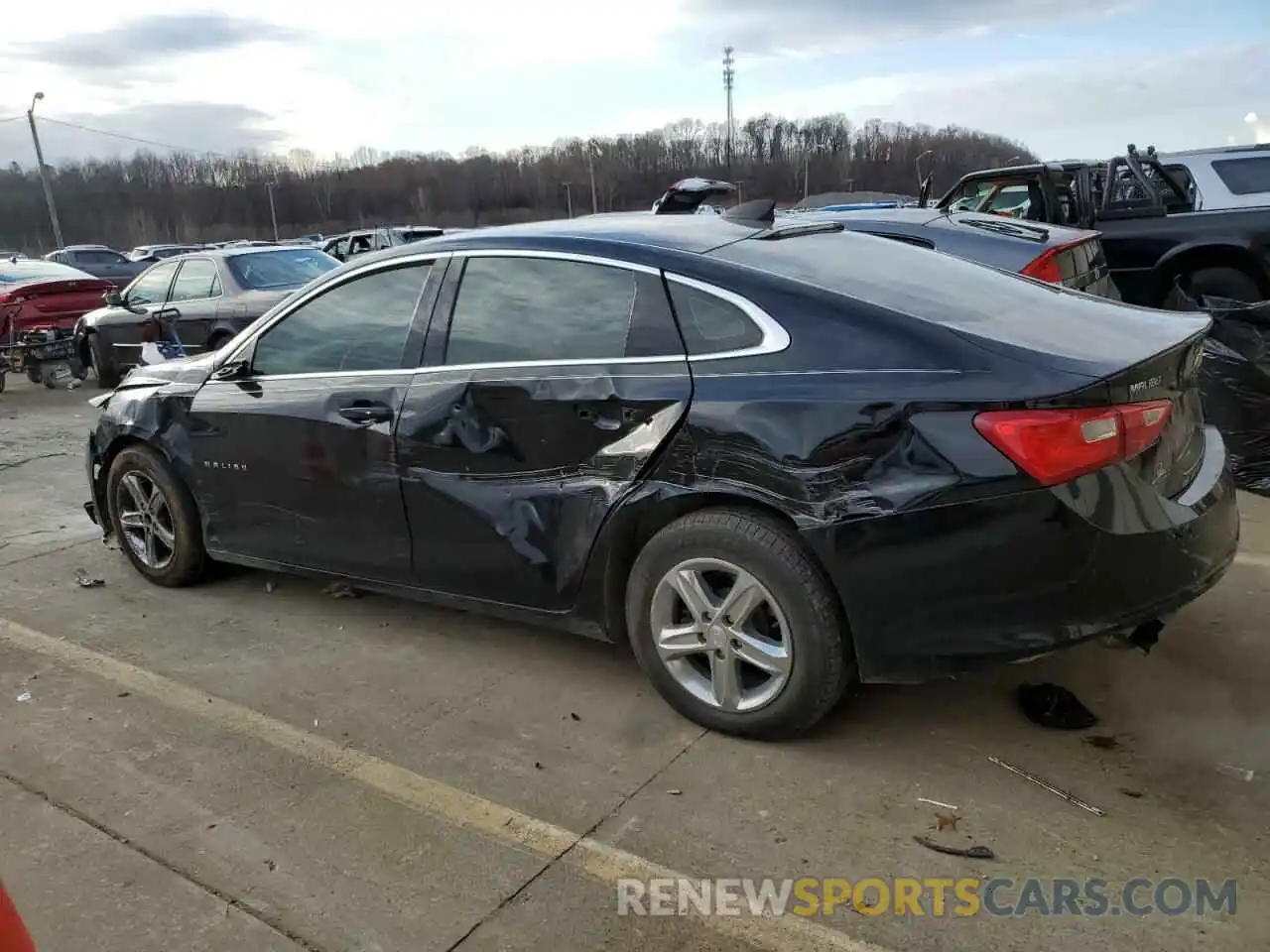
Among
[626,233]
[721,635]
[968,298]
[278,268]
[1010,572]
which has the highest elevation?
[626,233]

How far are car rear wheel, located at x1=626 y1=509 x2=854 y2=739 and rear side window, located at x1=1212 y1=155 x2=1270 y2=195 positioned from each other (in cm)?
810

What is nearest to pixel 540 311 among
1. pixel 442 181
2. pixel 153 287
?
pixel 153 287

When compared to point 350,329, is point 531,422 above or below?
below

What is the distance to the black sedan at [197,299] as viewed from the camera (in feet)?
33.4

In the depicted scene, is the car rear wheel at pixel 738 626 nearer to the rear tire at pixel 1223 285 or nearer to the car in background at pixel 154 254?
the rear tire at pixel 1223 285

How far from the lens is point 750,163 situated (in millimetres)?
90688

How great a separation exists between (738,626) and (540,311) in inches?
51.4

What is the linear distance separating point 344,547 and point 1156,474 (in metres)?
2.96

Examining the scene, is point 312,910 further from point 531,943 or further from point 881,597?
point 881,597

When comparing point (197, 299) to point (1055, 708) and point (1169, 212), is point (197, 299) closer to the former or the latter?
point (1169, 212)

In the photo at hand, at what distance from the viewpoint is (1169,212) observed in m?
8.66

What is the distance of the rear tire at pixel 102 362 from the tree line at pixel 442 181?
2503 inches

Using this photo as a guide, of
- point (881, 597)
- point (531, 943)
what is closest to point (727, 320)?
point (881, 597)

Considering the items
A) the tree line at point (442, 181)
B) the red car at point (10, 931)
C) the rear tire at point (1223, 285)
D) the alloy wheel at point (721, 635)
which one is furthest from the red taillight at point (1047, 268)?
the tree line at point (442, 181)
